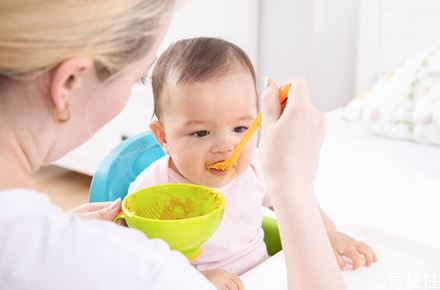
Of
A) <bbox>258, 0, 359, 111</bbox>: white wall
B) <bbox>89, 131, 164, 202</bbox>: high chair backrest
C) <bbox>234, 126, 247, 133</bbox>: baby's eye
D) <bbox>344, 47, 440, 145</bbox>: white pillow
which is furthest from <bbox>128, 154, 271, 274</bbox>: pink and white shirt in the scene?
<bbox>258, 0, 359, 111</bbox>: white wall

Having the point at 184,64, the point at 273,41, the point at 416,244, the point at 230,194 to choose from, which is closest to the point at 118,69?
the point at 184,64

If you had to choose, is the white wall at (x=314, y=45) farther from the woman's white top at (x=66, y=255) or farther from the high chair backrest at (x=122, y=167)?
the woman's white top at (x=66, y=255)

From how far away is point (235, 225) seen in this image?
1062 mm

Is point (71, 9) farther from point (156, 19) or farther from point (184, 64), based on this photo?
point (184, 64)

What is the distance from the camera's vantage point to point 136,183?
1081 millimetres

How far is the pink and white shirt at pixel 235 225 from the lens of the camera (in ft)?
3.39

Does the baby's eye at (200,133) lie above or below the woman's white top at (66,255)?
below

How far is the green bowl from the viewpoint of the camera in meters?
0.78

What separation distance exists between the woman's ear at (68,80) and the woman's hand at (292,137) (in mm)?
250

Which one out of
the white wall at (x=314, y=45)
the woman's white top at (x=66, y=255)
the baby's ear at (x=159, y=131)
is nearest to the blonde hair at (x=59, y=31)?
the woman's white top at (x=66, y=255)

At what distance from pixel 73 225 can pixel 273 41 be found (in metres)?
1.81

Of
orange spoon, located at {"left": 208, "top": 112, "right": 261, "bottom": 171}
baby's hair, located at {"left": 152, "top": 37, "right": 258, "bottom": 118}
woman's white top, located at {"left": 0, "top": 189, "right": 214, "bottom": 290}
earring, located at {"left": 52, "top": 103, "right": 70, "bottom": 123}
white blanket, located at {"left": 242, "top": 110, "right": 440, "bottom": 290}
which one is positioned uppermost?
earring, located at {"left": 52, "top": 103, "right": 70, "bottom": 123}

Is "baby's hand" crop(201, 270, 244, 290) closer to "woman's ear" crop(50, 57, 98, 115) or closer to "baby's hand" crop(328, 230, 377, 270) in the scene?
"baby's hand" crop(328, 230, 377, 270)

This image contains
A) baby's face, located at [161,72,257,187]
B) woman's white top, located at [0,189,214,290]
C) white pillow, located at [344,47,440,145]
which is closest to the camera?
woman's white top, located at [0,189,214,290]
